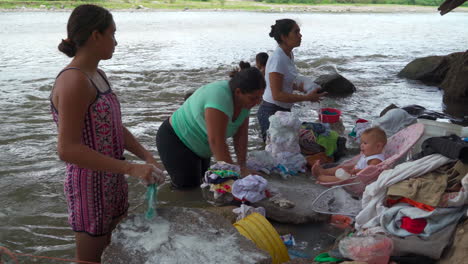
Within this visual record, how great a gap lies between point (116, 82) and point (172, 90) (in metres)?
1.70

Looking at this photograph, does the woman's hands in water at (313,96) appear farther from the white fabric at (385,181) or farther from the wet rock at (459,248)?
the wet rock at (459,248)

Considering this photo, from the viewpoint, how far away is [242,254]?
2043mm

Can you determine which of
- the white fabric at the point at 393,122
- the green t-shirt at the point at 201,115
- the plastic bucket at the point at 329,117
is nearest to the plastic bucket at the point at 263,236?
the green t-shirt at the point at 201,115

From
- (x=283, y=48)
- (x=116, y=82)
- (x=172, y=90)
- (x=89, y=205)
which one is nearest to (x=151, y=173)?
(x=89, y=205)

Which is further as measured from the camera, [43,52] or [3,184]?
[43,52]

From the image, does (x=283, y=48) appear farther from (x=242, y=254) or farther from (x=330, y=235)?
(x=242, y=254)

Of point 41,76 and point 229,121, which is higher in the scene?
point 229,121

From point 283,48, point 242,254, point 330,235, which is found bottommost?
point 330,235

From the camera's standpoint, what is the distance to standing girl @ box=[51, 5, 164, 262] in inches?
78.1

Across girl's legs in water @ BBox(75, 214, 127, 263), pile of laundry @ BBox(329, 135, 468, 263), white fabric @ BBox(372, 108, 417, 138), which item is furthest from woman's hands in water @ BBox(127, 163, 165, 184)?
white fabric @ BBox(372, 108, 417, 138)

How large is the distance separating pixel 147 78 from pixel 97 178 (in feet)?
30.7

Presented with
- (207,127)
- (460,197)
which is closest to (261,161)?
(207,127)

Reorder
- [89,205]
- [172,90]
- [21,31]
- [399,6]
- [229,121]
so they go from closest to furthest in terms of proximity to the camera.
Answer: [89,205]
[229,121]
[172,90]
[21,31]
[399,6]

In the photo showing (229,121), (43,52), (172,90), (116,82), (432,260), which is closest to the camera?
(432,260)
